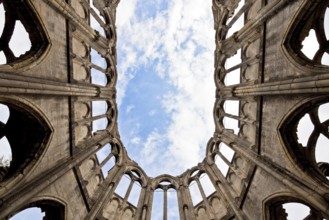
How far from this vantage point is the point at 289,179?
13398mm

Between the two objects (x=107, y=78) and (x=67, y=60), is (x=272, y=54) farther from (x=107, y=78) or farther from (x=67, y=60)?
(x=107, y=78)

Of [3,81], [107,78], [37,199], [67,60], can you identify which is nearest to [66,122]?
[67,60]

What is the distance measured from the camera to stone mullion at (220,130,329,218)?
11.4 metres

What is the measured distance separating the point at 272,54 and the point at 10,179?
1226 cm

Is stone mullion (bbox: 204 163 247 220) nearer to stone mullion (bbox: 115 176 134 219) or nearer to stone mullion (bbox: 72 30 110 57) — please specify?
stone mullion (bbox: 115 176 134 219)

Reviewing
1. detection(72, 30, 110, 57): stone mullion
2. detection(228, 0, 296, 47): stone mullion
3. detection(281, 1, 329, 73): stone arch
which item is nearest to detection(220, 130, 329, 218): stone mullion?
detection(281, 1, 329, 73): stone arch

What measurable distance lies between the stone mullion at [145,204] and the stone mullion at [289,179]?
7.42 meters

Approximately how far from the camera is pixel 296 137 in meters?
14.7

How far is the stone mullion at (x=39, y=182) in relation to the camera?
11.4m

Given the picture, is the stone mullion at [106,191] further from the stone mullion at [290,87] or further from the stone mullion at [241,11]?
the stone mullion at [241,11]

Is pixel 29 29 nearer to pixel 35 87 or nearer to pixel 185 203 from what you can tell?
pixel 35 87

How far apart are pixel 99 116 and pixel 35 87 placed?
9403mm

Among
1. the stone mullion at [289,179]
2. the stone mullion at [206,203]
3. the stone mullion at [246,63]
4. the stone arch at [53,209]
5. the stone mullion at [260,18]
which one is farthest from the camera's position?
the stone mullion at [206,203]

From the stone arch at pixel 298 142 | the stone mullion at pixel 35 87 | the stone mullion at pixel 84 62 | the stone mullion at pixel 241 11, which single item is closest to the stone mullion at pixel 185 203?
the stone arch at pixel 298 142
